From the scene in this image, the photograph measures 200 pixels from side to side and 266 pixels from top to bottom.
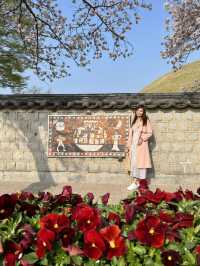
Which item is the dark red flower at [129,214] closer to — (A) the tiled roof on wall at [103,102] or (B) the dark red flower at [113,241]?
(B) the dark red flower at [113,241]

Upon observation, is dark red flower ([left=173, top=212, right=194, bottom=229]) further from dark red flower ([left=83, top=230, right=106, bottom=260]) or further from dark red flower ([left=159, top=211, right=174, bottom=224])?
dark red flower ([left=83, top=230, right=106, bottom=260])

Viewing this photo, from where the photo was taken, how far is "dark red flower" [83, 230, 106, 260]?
6.90 feet

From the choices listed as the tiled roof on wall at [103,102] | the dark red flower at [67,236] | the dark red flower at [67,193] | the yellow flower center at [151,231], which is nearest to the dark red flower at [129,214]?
the yellow flower center at [151,231]

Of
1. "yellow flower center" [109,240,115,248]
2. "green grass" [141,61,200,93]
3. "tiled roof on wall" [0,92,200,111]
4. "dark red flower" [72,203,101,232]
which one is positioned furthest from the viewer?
"green grass" [141,61,200,93]

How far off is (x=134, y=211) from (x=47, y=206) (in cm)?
59

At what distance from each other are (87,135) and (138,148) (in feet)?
5.00

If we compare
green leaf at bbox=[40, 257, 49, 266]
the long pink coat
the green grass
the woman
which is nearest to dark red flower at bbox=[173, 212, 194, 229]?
green leaf at bbox=[40, 257, 49, 266]

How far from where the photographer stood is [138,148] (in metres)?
11.1

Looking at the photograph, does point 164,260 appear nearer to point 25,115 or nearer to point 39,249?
point 39,249

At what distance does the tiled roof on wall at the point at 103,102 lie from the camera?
1148 centimetres

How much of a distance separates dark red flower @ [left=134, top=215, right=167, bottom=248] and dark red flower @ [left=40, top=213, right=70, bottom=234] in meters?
0.35

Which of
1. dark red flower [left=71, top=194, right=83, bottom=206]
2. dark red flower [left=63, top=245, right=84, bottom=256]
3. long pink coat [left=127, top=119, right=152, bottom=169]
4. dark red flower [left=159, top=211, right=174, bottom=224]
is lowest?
long pink coat [left=127, top=119, right=152, bottom=169]

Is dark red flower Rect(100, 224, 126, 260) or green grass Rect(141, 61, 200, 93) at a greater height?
green grass Rect(141, 61, 200, 93)

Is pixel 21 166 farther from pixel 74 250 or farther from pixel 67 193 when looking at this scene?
pixel 74 250
